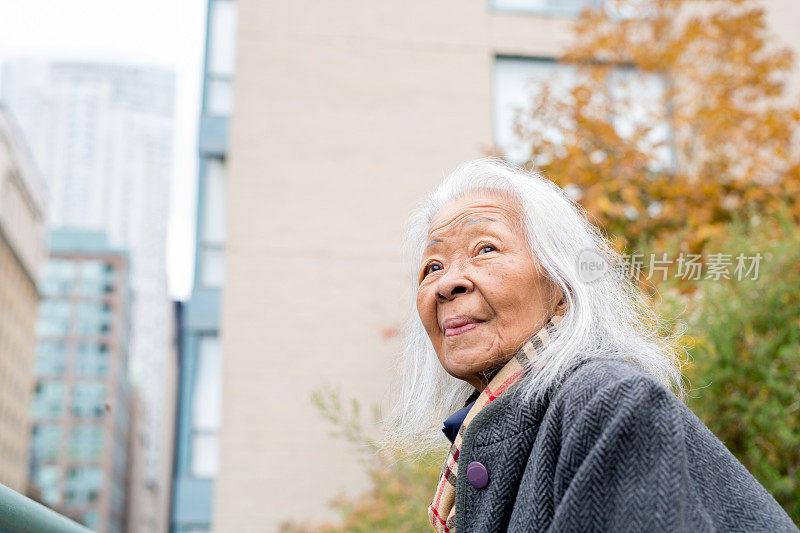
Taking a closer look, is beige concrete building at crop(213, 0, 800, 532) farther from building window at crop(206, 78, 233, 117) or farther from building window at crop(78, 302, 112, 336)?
building window at crop(78, 302, 112, 336)

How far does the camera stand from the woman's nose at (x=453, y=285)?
1645 mm

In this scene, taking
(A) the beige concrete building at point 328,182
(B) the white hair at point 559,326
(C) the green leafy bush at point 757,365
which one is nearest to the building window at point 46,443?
(A) the beige concrete building at point 328,182

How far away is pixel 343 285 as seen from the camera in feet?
36.0

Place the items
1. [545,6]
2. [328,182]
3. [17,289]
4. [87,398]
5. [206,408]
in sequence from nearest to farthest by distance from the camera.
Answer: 1. [328,182]
2. [206,408]
3. [545,6]
4. [17,289]
5. [87,398]

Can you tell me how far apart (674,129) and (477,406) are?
7.55m

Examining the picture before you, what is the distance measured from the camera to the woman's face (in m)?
1.62

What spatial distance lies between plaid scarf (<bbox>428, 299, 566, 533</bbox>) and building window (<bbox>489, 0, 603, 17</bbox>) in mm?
11711

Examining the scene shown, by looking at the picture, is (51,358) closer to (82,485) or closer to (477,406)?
(82,485)

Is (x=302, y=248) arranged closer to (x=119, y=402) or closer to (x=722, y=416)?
(x=722, y=416)

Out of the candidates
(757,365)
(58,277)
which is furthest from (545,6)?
Result: (58,277)

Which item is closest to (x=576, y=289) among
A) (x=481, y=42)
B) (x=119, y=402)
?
(x=481, y=42)

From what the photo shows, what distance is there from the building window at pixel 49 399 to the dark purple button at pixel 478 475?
114996mm

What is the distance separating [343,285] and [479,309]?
30.8ft

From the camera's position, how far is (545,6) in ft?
41.5
